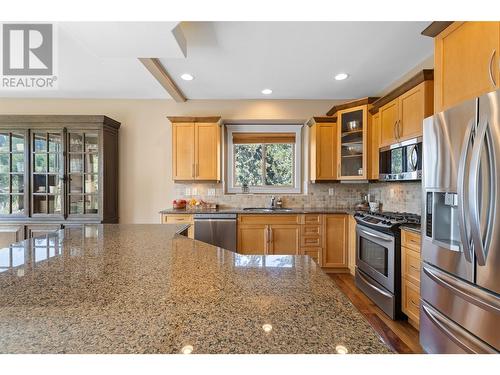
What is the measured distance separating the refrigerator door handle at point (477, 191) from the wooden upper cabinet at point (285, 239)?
220 centimetres

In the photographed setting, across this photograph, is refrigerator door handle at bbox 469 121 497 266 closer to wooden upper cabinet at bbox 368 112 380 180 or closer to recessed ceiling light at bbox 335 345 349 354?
recessed ceiling light at bbox 335 345 349 354

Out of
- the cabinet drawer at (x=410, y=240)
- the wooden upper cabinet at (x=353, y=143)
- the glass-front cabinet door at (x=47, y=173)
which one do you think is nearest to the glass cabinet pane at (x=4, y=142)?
the glass-front cabinet door at (x=47, y=173)

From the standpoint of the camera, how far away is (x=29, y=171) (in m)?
3.58

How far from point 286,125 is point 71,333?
402 centimetres

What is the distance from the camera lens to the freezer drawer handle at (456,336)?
1372 mm

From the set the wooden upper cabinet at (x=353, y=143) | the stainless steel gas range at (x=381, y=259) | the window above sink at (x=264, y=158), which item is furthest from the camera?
the window above sink at (x=264, y=158)

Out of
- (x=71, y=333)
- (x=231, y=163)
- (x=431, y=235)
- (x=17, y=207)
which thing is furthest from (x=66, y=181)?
(x=431, y=235)

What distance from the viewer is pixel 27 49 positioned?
2436mm

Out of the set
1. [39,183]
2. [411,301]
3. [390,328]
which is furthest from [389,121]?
[39,183]

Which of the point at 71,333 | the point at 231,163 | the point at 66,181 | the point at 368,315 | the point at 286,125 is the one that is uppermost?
the point at 286,125

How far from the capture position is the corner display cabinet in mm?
3551

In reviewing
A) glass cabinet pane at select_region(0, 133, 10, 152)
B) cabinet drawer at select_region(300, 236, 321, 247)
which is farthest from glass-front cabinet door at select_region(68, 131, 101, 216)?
cabinet drawer at select_region(300, 236, 321, 247)

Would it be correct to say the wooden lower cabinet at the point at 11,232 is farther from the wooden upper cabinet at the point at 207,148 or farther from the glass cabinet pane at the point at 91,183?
the wooden upper cabinet at the point at 207,148

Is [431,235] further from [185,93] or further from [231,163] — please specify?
[185,93]
